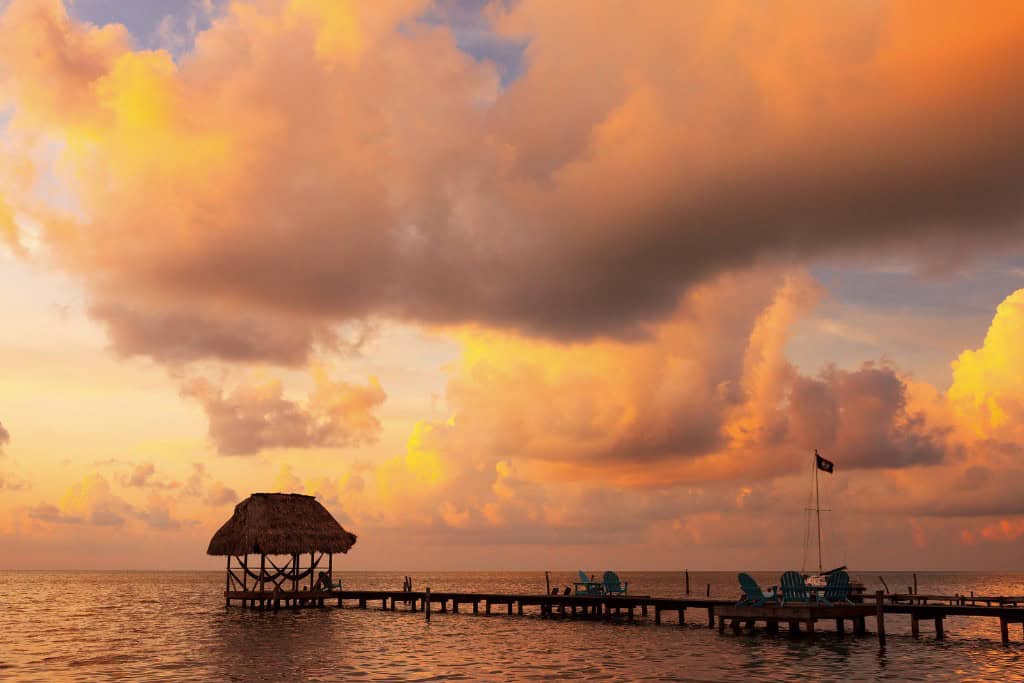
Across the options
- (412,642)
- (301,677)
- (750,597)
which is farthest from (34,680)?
(750,597)

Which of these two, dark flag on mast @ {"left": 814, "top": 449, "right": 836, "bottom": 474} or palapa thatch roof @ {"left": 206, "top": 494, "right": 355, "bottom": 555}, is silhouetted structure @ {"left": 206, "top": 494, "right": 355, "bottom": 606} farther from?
dark flag on mast @ {"left": 814, "top": 449, "right": 836, "bottom": 474}

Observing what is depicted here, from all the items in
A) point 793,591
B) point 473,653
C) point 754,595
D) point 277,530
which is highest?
point 277,530

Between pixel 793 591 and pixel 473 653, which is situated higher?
pixel 793 591

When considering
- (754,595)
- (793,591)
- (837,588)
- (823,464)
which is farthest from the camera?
(823,464)

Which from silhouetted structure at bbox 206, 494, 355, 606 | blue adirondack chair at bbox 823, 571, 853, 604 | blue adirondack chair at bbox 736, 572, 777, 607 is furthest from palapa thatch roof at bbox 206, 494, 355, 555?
blue adirondack chair at bbox 823, 571, 853, 604

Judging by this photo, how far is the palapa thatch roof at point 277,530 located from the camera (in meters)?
50.5

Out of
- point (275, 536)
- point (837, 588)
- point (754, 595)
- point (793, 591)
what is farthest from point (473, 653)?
point (275, 536)

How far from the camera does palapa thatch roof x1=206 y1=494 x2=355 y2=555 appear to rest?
50531 mm

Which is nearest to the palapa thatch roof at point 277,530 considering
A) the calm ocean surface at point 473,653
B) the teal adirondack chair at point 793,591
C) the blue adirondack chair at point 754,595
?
the calm ocean surface at point 473,653

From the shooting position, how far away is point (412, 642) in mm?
37344

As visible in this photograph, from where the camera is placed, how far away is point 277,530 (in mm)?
50969

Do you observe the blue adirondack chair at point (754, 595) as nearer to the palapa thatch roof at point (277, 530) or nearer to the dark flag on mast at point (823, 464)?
the dark flag on mast at point (823, 464)

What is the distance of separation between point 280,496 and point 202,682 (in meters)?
27.6

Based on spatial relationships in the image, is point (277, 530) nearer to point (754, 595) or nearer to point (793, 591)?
point (754, 595)
